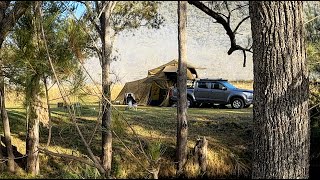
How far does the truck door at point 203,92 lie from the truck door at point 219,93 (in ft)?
0.60

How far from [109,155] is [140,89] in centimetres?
1242

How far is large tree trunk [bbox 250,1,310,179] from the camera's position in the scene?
317 cm

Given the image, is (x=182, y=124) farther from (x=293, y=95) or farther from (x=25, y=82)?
(x=293, y=95)

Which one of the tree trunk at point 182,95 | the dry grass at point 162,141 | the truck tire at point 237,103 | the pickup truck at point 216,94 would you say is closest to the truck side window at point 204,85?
the pickup truck at point 216,94

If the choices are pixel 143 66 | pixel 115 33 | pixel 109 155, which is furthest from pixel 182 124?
pixel 143 66

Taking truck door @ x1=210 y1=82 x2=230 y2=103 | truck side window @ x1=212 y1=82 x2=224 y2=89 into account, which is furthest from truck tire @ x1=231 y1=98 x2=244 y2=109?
truck side window @ x1=212 y1=82 x2=224 y2=89

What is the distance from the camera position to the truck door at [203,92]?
21547 millimetres

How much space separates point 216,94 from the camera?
2139cm

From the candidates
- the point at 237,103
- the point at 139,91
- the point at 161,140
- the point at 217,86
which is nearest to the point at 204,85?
the point at 217,86

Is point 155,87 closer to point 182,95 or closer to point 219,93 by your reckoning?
point 219,93

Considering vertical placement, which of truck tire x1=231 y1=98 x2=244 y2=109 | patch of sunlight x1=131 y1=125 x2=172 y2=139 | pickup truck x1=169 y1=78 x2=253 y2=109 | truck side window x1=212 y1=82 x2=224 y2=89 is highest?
truck side window x1=212 y1=82 x2=224 y2=89

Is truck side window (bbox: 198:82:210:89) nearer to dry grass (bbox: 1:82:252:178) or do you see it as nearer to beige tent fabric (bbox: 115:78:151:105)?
beige tent fabric (bbox: 115:78:151:105)

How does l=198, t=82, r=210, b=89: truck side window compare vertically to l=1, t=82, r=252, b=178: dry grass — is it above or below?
above

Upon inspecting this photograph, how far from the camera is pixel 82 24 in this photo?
4.75 meters
